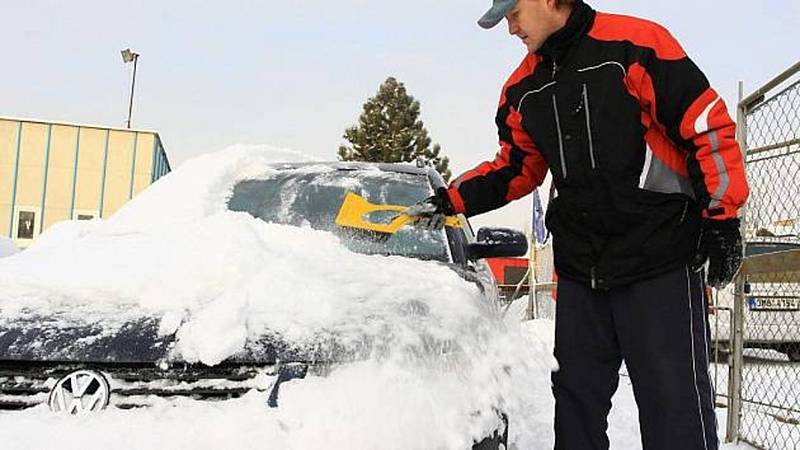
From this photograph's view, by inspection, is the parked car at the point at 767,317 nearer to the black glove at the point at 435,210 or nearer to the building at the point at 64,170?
the black glove at the point at 435,210

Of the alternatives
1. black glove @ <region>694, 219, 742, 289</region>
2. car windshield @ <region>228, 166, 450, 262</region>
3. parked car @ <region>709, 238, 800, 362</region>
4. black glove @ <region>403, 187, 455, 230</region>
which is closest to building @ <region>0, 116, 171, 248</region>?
parked car @ <region>709, 238, 800, 362</region>

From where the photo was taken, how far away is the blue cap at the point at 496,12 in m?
2.31

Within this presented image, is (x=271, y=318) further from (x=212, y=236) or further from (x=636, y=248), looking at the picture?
(x=636, y=248)

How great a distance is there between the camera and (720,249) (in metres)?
2.07

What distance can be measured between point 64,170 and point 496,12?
20296 millimetres

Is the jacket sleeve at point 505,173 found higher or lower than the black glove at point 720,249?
higher

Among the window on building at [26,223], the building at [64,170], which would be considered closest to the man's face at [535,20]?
the building at [64,170]

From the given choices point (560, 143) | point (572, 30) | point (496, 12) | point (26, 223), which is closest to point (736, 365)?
point (560, 143)

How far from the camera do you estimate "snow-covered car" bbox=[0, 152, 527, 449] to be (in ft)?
6.03

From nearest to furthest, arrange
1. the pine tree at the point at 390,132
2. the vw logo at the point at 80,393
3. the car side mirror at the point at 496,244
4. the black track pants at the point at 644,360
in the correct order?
the vw logo at the point at 80,393, the black track pants at the point at 644,360, the car side mirror at the point at 496,244, the pine tree at the point at 390,132

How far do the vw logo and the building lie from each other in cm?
1902

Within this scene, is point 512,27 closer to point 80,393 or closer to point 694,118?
point 694,118

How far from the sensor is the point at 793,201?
12.3ft

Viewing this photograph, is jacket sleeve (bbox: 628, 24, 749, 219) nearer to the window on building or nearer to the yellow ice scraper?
the yellow ice scraper
